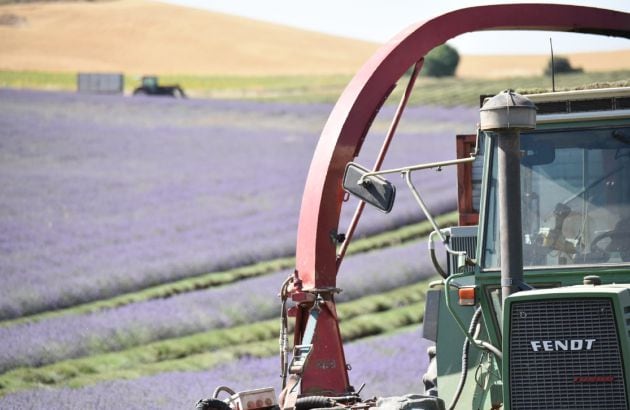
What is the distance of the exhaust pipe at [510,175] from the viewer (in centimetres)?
701

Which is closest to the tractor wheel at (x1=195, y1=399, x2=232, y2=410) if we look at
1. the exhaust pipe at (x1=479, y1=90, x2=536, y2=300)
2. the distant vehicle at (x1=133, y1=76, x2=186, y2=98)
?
the exhaust pipe at (x1=479, y1=90, x2=536, y2=300)

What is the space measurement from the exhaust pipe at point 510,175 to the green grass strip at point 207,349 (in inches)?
303

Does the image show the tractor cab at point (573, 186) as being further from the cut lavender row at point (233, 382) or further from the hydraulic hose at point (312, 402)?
the cut lavender row at point (233, 382)

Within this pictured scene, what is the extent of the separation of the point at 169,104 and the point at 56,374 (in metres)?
23.3

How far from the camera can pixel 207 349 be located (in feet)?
54.9

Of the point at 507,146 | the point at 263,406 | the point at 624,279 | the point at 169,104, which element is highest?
the point at 169,104

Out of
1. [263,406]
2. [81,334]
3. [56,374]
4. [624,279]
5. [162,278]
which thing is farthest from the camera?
[162,278]

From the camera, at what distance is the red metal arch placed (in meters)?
9.25

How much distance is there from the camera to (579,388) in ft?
22.1

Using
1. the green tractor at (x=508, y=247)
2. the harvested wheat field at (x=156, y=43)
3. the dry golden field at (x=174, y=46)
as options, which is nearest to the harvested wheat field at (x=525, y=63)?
the dry golden field at (x=174, y=46)

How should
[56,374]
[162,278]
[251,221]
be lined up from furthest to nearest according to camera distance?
[251,221]
[162,278]
[56,374]

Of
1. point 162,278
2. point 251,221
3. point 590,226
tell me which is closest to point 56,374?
point 162,278

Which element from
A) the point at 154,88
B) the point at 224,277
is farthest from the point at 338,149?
the point at 154,88

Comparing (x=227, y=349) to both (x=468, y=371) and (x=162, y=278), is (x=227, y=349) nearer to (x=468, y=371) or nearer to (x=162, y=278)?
(x=162, y=278)
